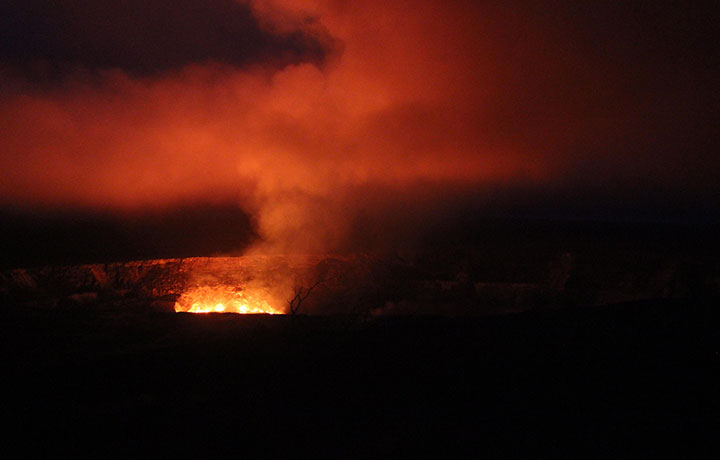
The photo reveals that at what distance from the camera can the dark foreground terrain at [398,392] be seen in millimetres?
5488

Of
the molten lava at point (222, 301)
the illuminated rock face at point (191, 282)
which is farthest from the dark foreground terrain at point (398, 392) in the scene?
the molten lava at point (222, 301)

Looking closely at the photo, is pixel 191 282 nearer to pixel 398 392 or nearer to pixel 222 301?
pixel 222 301

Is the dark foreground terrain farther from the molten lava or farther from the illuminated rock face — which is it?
the molten lava

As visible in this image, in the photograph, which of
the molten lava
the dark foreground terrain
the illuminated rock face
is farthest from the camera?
the molten lava

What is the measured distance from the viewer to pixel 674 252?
26312mm

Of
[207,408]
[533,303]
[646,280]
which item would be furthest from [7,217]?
[646,280]

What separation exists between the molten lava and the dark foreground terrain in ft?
41.1

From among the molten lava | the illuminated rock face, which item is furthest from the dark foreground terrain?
the molten lava

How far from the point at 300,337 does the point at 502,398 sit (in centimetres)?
598

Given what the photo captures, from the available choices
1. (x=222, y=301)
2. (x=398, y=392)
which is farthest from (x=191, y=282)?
(x=398, y=392)

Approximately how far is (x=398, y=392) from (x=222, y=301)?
1976 cm

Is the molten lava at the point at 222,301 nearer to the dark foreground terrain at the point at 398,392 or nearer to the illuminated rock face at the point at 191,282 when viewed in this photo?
the illuminated rock face at the point at 191,282

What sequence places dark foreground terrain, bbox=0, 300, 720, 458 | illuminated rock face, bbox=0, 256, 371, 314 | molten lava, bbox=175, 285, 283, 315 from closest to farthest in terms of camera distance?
dark foreground terrain, bbox=0, 300, 720, 458
illuminated rock face, bbox=0, 256, 371, 314
molten lava, bbox=175, 285, 283, 315

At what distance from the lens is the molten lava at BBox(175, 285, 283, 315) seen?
2366 centimetres
